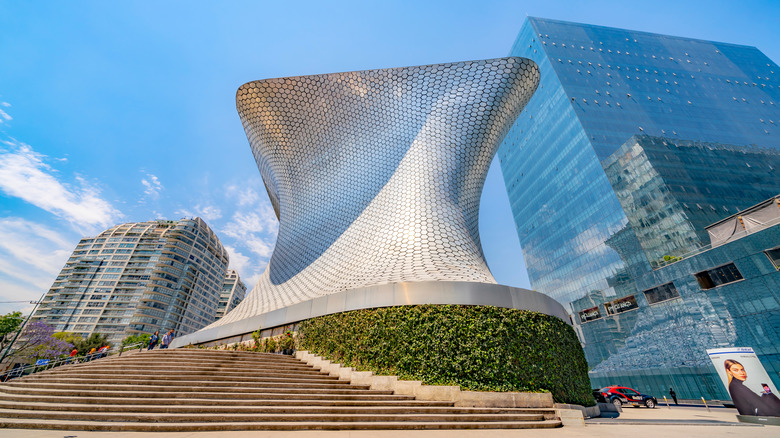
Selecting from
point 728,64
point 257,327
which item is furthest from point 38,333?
point 728,64

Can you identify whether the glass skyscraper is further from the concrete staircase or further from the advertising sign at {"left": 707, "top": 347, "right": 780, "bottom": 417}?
the concrete staircase

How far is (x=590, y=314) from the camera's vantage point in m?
38.1

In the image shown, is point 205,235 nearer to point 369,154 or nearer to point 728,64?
point 369,154

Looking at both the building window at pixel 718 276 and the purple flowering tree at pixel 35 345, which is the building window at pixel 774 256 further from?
the purple flowering tree at pixel 35 345

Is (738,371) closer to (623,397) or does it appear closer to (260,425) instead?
(623,397)

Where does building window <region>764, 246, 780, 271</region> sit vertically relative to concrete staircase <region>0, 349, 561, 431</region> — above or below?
above

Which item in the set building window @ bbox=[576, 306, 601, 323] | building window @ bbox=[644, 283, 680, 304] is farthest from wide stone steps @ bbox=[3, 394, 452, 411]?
building window @ bbox=[576, 306, 601, 323]

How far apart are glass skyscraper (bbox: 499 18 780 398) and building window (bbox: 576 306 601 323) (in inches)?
6.9

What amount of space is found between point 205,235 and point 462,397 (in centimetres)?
7873

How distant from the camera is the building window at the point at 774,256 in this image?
21.7 m

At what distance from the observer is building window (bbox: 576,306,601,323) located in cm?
3720

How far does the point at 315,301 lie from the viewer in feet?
41.2

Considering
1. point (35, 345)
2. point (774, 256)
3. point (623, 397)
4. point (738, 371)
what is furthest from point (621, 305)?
point (35, 345)

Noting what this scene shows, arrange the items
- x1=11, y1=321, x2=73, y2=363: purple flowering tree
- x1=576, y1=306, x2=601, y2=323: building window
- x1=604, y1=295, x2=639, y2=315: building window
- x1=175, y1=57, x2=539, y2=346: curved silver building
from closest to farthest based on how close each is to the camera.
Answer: x1=175, y1=57, x2=539, y2=346: curved silver building, x1=11, y1=321, x2=73, y2=363: purple flowering tree, x1=604, y1=295, x2=639, y2=315: building window, x1=576, y1=306, x2=601, y2=323: building window
